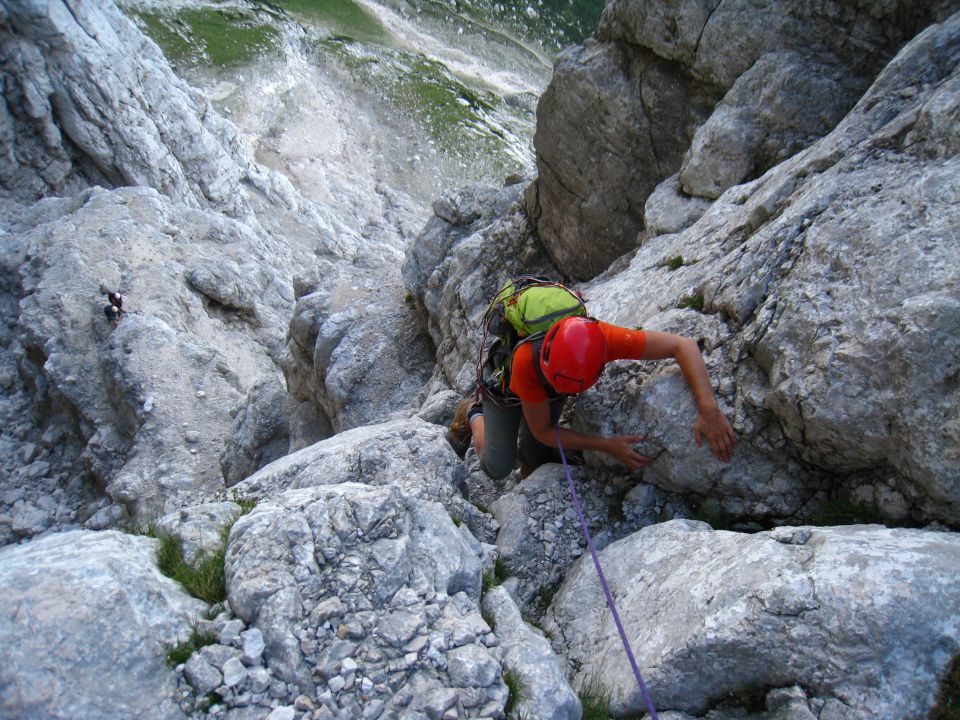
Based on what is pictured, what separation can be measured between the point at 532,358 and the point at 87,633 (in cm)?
467

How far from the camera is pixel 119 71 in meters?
32.0

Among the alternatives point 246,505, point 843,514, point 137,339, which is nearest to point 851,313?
point 843,514

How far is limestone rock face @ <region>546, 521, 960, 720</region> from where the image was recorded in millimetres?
4199

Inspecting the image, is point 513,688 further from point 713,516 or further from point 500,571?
point 713,516

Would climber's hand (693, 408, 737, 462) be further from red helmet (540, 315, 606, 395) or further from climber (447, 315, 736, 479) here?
red helmet (540, 315, 606, 395)

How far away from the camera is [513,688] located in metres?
4.77

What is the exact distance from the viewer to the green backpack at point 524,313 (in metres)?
7.23

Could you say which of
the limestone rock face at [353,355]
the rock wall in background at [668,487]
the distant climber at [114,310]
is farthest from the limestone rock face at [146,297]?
the rock wall in background at [668,487]

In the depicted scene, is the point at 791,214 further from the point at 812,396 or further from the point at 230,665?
the point at 230,665

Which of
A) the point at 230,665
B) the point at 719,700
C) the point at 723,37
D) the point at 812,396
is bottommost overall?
the point at 230,665

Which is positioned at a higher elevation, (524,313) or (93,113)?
(524,313)

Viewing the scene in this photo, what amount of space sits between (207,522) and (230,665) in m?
1.99

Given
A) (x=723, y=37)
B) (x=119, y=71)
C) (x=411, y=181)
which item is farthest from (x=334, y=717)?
(x=411, y=181)

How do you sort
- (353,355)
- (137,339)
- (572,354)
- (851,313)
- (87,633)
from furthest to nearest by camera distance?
(137,339) < (353,355) < (572,354) < (851,313) < (87,633)
